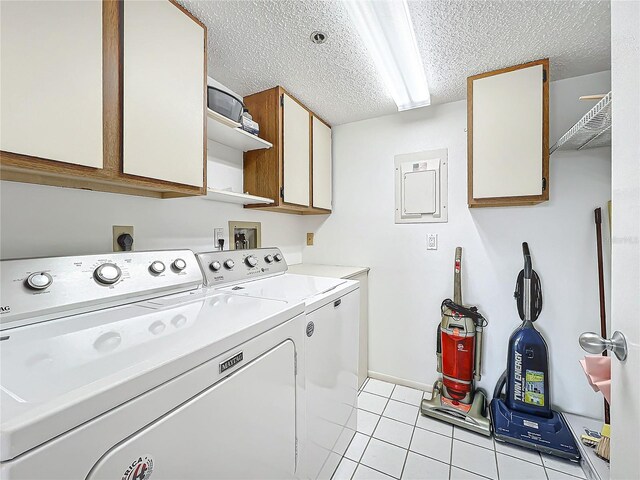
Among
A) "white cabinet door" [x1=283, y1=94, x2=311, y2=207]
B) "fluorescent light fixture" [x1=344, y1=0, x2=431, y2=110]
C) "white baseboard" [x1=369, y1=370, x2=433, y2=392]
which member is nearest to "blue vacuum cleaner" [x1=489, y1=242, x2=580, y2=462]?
"white baseboard" [x1=369, y1=370, x2=433, y2=392]

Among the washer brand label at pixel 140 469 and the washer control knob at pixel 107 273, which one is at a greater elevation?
the washer control knob at pixel 107 273

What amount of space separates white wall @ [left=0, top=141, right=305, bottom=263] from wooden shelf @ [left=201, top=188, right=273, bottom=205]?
7 cm

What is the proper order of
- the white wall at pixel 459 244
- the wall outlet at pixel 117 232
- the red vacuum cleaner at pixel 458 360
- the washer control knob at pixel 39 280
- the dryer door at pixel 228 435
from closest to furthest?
the dryer door at pixel 228 435, the washer control knob at pixel 39 280, the wall outlet at pixel 117 232, the white wall at pixel 459 244, the red vacuum cleaner at pixel 458 360

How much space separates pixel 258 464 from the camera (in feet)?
2.73

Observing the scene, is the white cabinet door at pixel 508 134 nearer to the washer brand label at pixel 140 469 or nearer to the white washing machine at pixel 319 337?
the white washing machine at pixel 319 337

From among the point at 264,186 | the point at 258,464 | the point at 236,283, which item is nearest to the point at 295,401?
the point at 258,464

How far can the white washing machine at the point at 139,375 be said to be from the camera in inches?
16.9

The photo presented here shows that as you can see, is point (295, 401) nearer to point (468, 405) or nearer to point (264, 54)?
point (468, 405)

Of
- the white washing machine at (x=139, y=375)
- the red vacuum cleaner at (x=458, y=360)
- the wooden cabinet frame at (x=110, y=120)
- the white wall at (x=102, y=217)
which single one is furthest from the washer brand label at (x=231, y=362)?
the red vacuum cleaner at (x=458, y=360)

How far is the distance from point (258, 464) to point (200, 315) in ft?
1.61

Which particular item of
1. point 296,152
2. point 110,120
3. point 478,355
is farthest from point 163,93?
point 478,355

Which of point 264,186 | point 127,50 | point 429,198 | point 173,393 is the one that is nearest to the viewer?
point 173,393

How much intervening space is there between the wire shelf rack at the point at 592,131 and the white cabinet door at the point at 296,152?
1.59m

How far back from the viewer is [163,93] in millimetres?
1097
